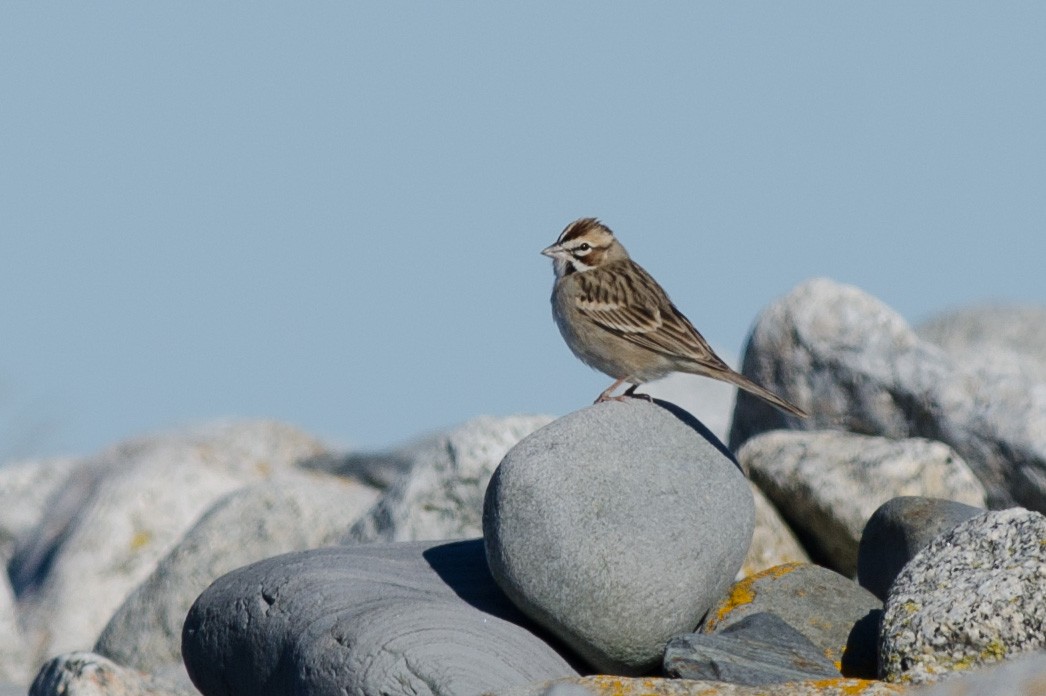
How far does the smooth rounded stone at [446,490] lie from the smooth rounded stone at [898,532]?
9.84ft

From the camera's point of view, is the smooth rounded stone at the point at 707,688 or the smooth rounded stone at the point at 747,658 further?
the smooth rounded stone at the point at 747,658

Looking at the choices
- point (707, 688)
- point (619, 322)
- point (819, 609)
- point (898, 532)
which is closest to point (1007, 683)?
point (707, 688)

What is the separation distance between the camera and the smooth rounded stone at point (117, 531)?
14430mm

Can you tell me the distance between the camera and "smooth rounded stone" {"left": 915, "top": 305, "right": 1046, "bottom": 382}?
22.5m

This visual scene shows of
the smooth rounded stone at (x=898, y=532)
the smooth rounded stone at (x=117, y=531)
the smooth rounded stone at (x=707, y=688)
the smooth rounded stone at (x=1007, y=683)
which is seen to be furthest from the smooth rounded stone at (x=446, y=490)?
the smooth rounded stone at (x=1007, y=683)

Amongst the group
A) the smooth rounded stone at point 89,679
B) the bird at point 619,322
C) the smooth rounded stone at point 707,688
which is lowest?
the smooth rounded stone at point 89,679

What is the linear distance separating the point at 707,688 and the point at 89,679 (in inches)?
135

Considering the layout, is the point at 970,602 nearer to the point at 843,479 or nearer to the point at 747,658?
the point at 747,658

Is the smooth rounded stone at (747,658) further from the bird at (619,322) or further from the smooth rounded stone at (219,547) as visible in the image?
the smooth rounded stone at (219,547)

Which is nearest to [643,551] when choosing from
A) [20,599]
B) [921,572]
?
[921,572]

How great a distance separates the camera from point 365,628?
8.42m

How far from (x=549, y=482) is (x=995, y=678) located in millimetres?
4353

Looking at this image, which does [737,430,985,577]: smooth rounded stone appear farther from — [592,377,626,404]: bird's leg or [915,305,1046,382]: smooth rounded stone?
[915,305,1046,382]: smooth rounded stone

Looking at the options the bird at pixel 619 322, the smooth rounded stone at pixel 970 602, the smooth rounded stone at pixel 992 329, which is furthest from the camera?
A: the smooth rounded stone at pixel 992 329
